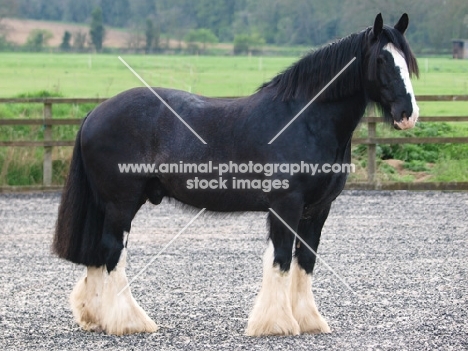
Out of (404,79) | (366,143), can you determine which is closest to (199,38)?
(366,143)

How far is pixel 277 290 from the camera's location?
5.52m

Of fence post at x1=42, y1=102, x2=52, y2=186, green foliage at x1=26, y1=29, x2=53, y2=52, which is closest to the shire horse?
fence post at x1=42, y1=102, x2=52, y2=186

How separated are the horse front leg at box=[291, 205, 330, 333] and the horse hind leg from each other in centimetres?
101

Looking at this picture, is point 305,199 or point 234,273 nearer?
point 305,199

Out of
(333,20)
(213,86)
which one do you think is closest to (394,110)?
(333,20)

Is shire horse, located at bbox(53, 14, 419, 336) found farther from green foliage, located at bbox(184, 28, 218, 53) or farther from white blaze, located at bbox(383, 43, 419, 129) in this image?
green foliage, located at bbox(184, 28, 218, 53)

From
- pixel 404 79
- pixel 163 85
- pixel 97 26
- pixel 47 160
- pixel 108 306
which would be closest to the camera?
pixel 404 79

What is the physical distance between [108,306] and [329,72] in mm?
2229

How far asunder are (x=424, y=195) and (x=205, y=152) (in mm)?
8407

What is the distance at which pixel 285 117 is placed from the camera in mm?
5711

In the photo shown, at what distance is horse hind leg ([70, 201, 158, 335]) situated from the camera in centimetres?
566

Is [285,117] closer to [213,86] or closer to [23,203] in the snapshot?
[23,203]

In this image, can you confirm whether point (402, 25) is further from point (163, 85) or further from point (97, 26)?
point (97, 26)

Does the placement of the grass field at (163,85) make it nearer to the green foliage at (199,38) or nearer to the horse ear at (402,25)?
the green foliage at (199,38)
